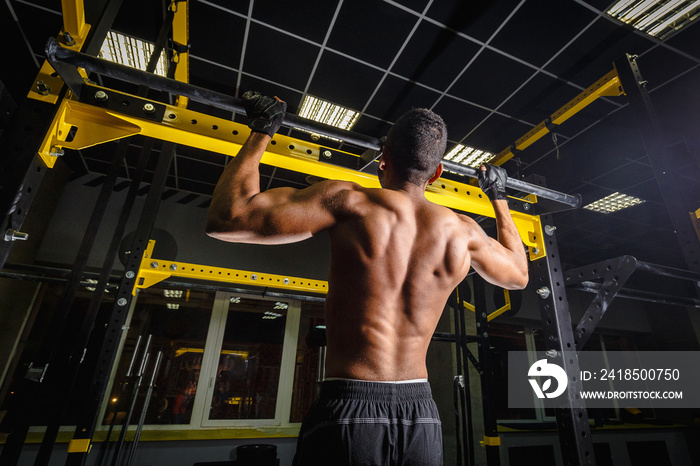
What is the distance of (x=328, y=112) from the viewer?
12.4 ft

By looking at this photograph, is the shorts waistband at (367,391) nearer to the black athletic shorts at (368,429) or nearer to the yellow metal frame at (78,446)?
the black athletic shorts at (368,429)

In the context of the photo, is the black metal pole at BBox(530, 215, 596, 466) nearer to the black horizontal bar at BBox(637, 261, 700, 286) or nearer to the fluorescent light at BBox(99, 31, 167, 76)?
the black horizontal bar at BBox(637, 261, 700, 286)

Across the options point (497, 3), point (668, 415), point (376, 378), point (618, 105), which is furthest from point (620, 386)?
point (376, 378)

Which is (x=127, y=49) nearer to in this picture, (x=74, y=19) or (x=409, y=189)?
(x=74, y=19)

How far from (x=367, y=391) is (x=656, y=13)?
12.3 ft

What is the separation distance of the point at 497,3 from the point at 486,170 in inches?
64.1

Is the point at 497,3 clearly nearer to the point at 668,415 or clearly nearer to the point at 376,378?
the point at 376,378

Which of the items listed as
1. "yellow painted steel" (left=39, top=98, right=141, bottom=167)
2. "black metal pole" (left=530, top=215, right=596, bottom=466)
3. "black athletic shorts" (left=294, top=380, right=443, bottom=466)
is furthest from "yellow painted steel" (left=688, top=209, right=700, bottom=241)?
"yellow painted steel" (left=39, top=98, right=141, bottom=167)

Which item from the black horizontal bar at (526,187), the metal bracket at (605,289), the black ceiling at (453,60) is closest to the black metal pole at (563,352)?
the metal bracket at (605,289)

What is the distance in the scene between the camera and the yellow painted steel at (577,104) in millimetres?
2809

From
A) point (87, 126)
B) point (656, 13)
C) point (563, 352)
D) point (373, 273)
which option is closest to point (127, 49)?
point (87, 126)

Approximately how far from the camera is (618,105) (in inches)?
141

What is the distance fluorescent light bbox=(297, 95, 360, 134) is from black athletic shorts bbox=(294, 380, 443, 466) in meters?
3.16

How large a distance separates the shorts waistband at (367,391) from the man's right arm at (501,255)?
2.07ft
